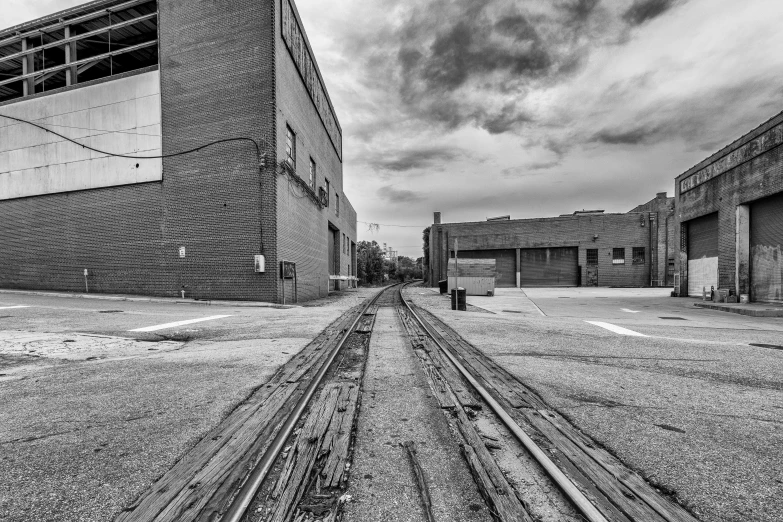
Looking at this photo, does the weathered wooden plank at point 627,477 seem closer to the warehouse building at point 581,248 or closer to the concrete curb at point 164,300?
the concrete curb at point 164,300

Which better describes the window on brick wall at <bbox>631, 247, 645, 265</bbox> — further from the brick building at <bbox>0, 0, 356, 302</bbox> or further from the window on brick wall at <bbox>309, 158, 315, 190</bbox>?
the brick building at <bbox>0, 0, 356, 302</bbox>

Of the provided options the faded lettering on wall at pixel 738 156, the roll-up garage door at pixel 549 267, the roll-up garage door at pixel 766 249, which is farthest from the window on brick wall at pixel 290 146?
the roll-up garage door at pixel 549 267

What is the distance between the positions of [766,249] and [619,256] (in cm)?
2241

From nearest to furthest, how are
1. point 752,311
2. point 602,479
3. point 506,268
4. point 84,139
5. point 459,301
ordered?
point 602,479 → point 752,311 → point 459,301 → point 84,139 → point 506,268

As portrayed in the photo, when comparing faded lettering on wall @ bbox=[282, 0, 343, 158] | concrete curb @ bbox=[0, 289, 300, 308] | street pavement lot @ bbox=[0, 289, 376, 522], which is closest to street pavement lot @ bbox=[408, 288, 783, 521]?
street pavement lot @ bbox=[0, 289, 376, 522]

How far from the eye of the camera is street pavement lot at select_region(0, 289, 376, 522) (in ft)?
6.39

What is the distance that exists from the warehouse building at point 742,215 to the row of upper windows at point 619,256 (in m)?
16.0

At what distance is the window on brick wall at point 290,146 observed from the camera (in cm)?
1573

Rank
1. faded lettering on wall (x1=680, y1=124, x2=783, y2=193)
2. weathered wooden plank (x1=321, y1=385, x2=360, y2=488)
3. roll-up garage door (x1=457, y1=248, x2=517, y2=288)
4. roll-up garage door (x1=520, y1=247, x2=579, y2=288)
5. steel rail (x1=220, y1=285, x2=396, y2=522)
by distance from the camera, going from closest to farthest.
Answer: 1. steel rail (x1=220, y1=285, x2=396, y2=522)
2. weathered wooden plank (x1=321, y1=385, x2=360, y2=488)
3. faded lettering on wall (x1=680, y1=124, x2=783, y2=193)
4. roll-up garage door (x1=520, y1=247, x2=579, y2=288)
5. roll-up garage door (x1=457, y1=248, x2=517, y2=288)

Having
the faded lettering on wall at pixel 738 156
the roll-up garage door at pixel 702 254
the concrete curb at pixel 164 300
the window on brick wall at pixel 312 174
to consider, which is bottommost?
the concrete curb at pixel 164 300

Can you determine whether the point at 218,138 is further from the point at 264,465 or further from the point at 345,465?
the point at 345,465

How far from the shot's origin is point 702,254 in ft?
60.3

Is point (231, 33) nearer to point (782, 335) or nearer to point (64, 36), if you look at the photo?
point (64, 36)

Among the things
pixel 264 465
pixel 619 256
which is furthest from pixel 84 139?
pixel 619 256
